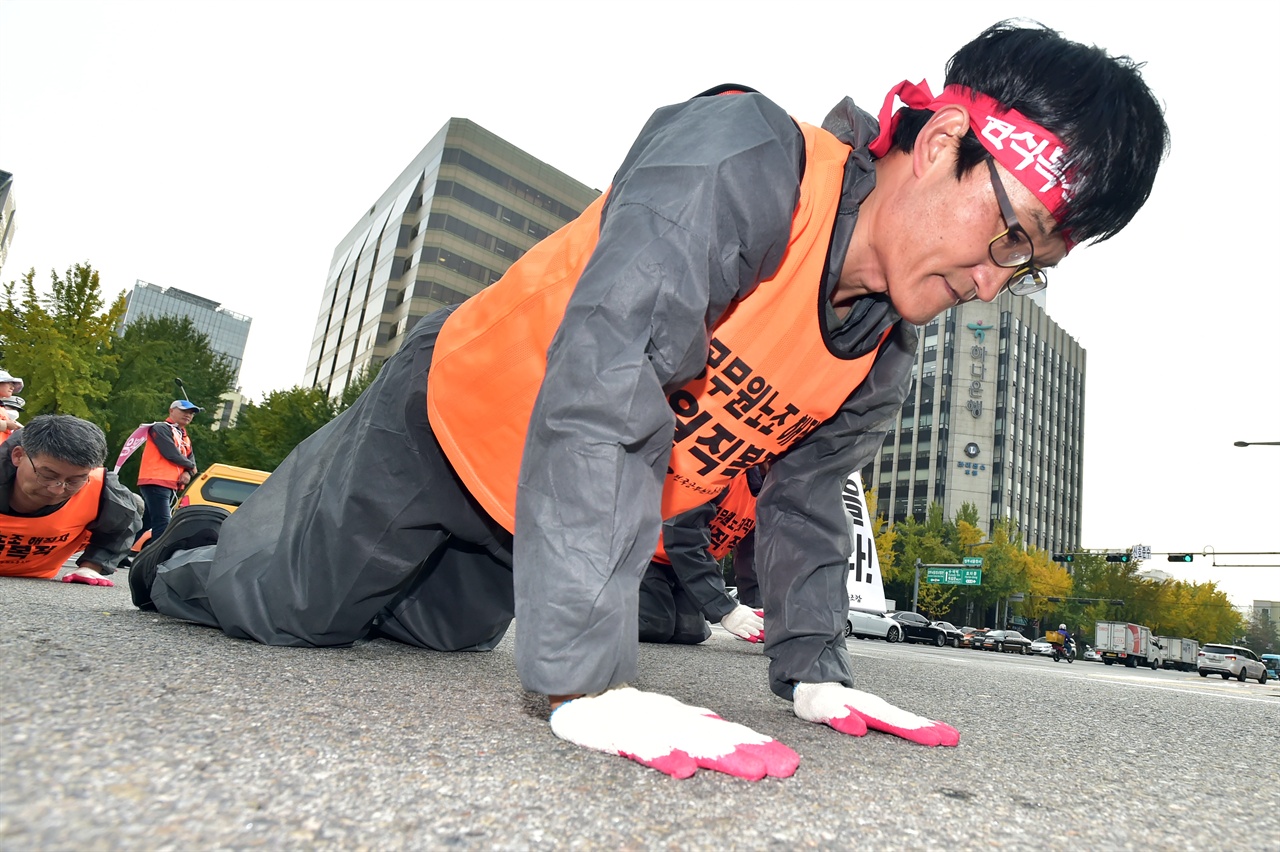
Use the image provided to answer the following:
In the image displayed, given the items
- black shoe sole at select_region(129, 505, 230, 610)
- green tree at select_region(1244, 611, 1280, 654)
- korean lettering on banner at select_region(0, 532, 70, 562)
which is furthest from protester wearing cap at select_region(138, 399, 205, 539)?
green tree at select_region(1244, 611, 1280, 654)

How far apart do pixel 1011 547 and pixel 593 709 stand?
5372 cm

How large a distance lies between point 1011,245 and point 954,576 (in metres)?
44.0

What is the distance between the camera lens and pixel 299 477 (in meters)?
2.35

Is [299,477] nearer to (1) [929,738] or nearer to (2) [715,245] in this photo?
(2) [715,245]

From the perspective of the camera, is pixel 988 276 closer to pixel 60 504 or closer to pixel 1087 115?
pixel 1087 115

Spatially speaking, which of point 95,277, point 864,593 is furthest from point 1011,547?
point 95,277

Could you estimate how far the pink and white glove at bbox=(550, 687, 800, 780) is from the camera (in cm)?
114

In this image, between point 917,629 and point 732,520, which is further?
point 917,629

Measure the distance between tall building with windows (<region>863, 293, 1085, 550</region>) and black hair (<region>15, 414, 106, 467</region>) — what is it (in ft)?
215

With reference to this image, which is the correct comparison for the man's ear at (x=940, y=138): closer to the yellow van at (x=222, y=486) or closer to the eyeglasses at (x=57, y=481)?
the eyeglasses at (x=57, y=481)

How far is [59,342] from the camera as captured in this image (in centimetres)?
1659

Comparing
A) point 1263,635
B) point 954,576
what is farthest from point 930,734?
point 1263,635

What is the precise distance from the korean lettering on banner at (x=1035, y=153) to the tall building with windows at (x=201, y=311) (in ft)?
501

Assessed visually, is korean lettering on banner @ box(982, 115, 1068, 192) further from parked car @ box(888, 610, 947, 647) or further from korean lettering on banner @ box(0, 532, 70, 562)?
parked car @ box(888, 610, 947, 647)
